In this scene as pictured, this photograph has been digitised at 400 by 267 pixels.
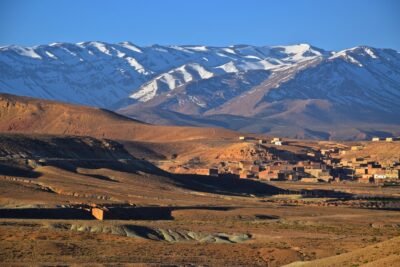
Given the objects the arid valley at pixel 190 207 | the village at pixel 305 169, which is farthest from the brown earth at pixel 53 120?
the village at pixel 305 169

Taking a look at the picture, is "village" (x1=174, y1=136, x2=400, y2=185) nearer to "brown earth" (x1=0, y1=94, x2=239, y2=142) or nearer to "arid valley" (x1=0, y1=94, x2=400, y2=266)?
"arid valley" (x1=0, y1=94, x2=400, y2=266)

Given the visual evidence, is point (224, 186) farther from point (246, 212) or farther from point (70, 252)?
point (70, 252)

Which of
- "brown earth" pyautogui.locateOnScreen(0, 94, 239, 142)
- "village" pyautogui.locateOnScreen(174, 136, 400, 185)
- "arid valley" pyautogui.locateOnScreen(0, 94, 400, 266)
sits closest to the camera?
"arid valley" pyautogui.locateOnScreen(0, 94, 400, 266)

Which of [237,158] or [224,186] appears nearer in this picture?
[224,186]

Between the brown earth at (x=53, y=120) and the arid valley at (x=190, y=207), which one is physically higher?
the brown earth at (x=53, y=120)

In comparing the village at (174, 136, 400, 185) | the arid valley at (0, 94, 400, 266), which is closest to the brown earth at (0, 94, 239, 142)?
the arid valley at (0, 94, 400, 266)

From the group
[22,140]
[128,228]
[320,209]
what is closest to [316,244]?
[128,228]

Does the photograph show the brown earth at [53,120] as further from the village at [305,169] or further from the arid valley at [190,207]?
the village at [305,169]

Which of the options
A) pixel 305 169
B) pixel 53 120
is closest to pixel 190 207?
pixel 305 169
